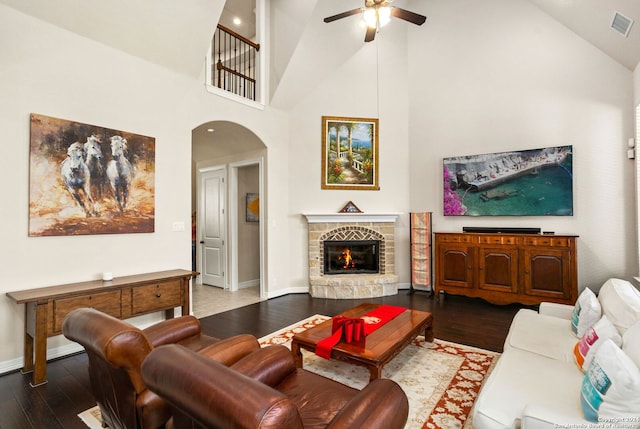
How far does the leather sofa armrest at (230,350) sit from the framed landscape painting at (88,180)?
7.91ft

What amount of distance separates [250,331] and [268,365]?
7.48 ft

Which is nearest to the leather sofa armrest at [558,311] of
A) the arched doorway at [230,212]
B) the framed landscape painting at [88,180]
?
the arched doorway at [230,212]

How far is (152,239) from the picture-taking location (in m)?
4.02

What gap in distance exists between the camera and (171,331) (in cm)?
241

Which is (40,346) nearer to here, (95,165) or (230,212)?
(95,165)

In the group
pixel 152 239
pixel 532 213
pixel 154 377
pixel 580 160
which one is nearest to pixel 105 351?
pixel 154 377

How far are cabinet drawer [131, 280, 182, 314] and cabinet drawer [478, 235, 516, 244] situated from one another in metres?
4.42

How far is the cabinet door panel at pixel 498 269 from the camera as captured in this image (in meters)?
4.90

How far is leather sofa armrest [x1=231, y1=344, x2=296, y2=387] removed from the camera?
1.78 metres

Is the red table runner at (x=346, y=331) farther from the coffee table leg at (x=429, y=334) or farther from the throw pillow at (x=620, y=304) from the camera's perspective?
the throw pillow at (x=620, y=304)

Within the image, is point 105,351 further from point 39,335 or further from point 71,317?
point 39,335

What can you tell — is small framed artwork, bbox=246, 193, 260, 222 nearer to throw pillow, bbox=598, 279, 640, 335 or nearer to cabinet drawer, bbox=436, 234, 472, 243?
cabinet drawer, bbox=436, 234, 472, 243

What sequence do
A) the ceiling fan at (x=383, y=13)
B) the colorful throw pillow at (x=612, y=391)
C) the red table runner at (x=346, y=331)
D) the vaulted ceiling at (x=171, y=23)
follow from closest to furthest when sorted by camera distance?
the colorful throw pillow at (x=612, y=391) < the red table runner at (x=346, y=331) < the vaulted ceiling at (x=171, y=23) < the ceiling fan at (x=383, y=13)

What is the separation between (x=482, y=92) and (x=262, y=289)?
513 cm
